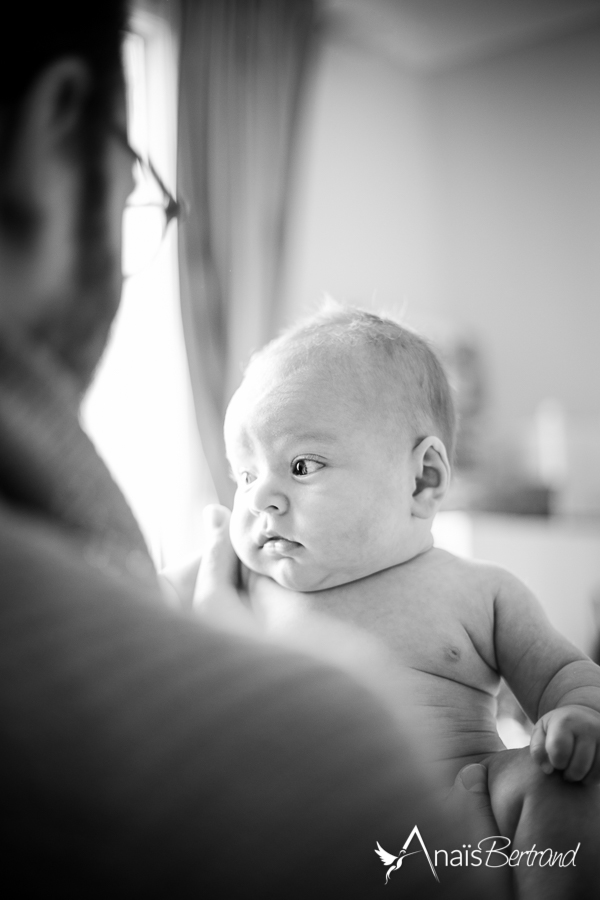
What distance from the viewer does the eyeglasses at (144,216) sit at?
1.75 ft

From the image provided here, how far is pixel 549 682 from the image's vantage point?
68 cm

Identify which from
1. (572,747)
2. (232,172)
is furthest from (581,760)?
(232,172)

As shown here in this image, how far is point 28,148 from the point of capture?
403 millimetres

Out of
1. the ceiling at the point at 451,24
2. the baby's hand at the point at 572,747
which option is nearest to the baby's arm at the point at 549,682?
the baby's hand at the point at 572,747

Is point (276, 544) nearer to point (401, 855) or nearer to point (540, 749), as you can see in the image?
point (540, 749)

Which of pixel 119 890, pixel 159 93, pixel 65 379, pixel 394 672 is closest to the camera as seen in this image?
pixel 119 890

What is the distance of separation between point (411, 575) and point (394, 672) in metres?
0.12

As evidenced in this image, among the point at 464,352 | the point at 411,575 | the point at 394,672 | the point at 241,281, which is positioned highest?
the point at 464,352

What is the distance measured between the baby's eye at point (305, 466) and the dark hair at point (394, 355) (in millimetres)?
107

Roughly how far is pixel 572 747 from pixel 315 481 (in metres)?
0.30

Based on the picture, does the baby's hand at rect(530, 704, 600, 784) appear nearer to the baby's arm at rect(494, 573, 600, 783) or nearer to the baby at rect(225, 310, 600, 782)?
the baby's arm at rect(494, 573, 600, 783)

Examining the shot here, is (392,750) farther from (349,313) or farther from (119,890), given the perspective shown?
(349,313)

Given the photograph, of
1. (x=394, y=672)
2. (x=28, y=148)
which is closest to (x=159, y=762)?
(x=28, y=148)

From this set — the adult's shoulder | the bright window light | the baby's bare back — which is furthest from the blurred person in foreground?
the bright window light
